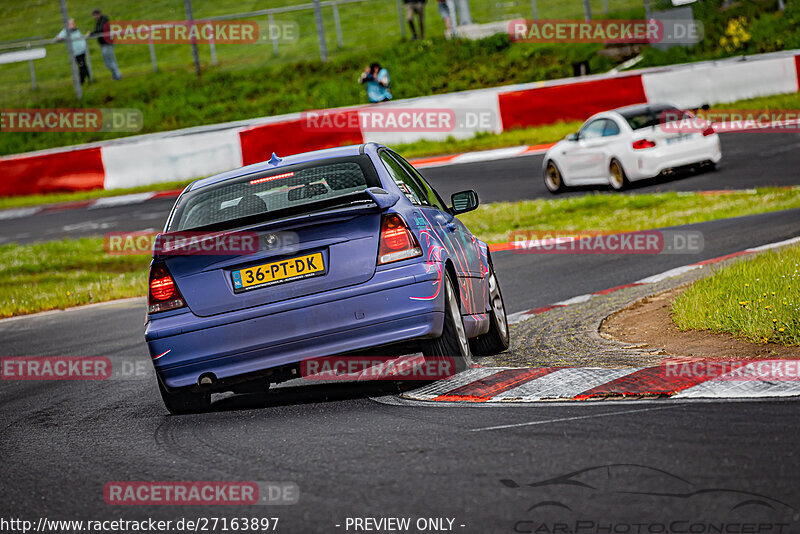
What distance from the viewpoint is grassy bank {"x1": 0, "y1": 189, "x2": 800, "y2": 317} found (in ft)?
→ 51.2

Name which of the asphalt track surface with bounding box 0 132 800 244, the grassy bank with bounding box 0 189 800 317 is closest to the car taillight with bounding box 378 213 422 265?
the grassy bank with bounding box 0 189 800 317

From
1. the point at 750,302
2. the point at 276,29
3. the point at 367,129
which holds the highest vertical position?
the point at 276,29

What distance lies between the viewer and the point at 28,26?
112 ft

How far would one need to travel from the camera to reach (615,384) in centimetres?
584

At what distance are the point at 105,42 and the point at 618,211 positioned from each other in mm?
18848

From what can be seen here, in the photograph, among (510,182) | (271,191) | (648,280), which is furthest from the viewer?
(510,182)

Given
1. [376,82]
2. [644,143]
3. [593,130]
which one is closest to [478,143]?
[376,82]

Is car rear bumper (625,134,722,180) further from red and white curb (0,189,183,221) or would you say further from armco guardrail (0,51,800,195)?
red and white curb (0,189,183,221)

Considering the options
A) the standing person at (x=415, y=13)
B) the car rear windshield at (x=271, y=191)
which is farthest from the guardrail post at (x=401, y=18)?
the car rear windshield at (x=271, y=191)

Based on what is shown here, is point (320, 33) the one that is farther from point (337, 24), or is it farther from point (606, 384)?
point (606, 384)

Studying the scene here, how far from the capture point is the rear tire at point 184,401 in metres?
6.62

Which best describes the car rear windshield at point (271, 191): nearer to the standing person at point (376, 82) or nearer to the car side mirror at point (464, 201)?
the car side mirror at point (464, 201)

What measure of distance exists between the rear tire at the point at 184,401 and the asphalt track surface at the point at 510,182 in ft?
40.8

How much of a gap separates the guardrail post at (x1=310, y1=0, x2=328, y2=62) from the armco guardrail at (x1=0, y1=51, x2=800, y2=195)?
4447mm
